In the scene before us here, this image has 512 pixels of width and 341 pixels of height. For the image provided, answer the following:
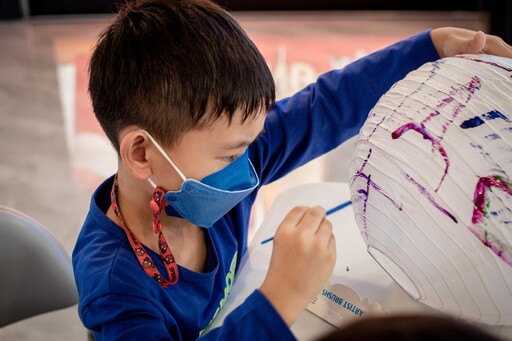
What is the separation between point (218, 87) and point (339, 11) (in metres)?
4.79

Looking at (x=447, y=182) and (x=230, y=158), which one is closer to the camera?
(x=447, y=182)

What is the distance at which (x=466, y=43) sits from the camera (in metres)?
0.97

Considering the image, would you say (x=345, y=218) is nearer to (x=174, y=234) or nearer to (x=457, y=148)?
(x=174, y=234)

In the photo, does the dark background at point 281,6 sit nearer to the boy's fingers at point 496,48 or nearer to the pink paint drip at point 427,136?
the boy's fingers at point 496,48

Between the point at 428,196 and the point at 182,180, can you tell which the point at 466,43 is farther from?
the point at 182,180

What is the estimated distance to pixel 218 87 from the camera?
0.87 metres

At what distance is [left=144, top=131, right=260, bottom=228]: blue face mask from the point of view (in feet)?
3.06

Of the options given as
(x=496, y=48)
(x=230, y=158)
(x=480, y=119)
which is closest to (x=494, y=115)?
(x=480, y=119)

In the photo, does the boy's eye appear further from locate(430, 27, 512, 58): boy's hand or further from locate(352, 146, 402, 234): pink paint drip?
locate(430, 27, 512, 58): boy's hand

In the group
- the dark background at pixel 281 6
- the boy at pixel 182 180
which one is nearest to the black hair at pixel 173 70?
the boy at pixel 182 180

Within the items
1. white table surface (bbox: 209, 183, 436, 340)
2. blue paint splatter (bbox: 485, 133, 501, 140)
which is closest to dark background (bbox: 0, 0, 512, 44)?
white table surface (bbox: 209, 183, 436, 340)

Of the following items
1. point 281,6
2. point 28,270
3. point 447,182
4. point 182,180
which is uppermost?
point 447,182

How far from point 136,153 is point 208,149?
107 millimetres

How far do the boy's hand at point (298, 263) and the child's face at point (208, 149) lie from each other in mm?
143
